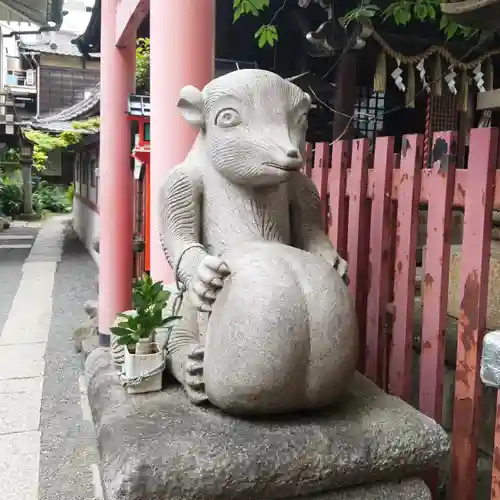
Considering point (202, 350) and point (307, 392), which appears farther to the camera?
point (202, 350)

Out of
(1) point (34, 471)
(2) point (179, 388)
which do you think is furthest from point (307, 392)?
(1) point (34, 471)

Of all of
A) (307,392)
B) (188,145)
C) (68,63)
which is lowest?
(307,392)

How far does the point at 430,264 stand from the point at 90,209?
1128cm

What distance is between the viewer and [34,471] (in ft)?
9.95

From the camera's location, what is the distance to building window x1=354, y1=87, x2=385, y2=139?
6586mm

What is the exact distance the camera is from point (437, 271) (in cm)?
200

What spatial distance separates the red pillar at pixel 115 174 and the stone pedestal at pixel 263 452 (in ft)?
9.78

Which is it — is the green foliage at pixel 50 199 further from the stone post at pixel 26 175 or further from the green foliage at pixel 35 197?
the stone post at pixel 26 175

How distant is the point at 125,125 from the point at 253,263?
11.2 ft

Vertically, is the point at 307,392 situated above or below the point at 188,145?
below

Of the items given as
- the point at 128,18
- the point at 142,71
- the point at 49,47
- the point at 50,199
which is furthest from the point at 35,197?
the point at 128,18

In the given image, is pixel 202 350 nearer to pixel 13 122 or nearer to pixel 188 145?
pixel 188 145

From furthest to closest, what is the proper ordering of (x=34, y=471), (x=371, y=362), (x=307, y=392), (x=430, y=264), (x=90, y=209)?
(x=90, y=209)
(x=34, y=471)
(x=371, y=362)
(x=430, y=264)
(x=307, y=392)

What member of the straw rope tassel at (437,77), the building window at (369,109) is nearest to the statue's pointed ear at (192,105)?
the straw rope tassel at (437,77)
